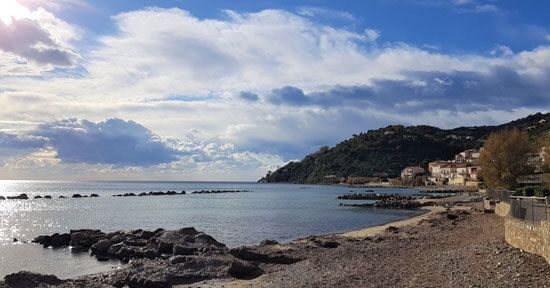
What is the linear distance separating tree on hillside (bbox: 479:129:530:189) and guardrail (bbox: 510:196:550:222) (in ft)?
114

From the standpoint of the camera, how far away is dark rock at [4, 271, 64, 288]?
15906mm

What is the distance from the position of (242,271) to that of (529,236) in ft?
35.5

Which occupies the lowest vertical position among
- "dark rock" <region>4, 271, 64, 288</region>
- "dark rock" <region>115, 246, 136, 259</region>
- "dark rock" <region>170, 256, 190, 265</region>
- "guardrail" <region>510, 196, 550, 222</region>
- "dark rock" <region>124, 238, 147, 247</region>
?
"dark rock" <region>115, 246, 136, 259</region>

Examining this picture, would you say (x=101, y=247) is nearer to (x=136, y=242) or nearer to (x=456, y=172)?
(x=136, y=242)

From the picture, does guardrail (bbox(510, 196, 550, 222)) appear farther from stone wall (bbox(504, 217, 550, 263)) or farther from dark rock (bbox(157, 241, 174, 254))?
dark rock (bbox(157, 241, 174, 254))

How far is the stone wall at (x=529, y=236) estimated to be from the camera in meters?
13.9

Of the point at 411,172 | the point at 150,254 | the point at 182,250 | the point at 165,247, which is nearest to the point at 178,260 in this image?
the point at 182,250

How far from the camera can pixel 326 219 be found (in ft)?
153

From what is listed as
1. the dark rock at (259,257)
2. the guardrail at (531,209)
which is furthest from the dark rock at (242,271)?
the guardrail at (531,209)

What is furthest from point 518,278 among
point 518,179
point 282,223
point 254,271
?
point 518,179

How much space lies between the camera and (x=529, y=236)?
15586 mm

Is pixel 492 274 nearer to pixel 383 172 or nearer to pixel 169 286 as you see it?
pixel 169 286

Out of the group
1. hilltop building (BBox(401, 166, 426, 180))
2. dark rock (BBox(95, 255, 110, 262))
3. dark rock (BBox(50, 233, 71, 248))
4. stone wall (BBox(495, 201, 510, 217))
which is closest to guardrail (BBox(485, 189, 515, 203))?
stone wall (BBox(495, 201, 510, 217))

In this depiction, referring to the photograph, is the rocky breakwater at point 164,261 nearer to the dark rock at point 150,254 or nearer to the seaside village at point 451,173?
the dark rock at point 150,254
